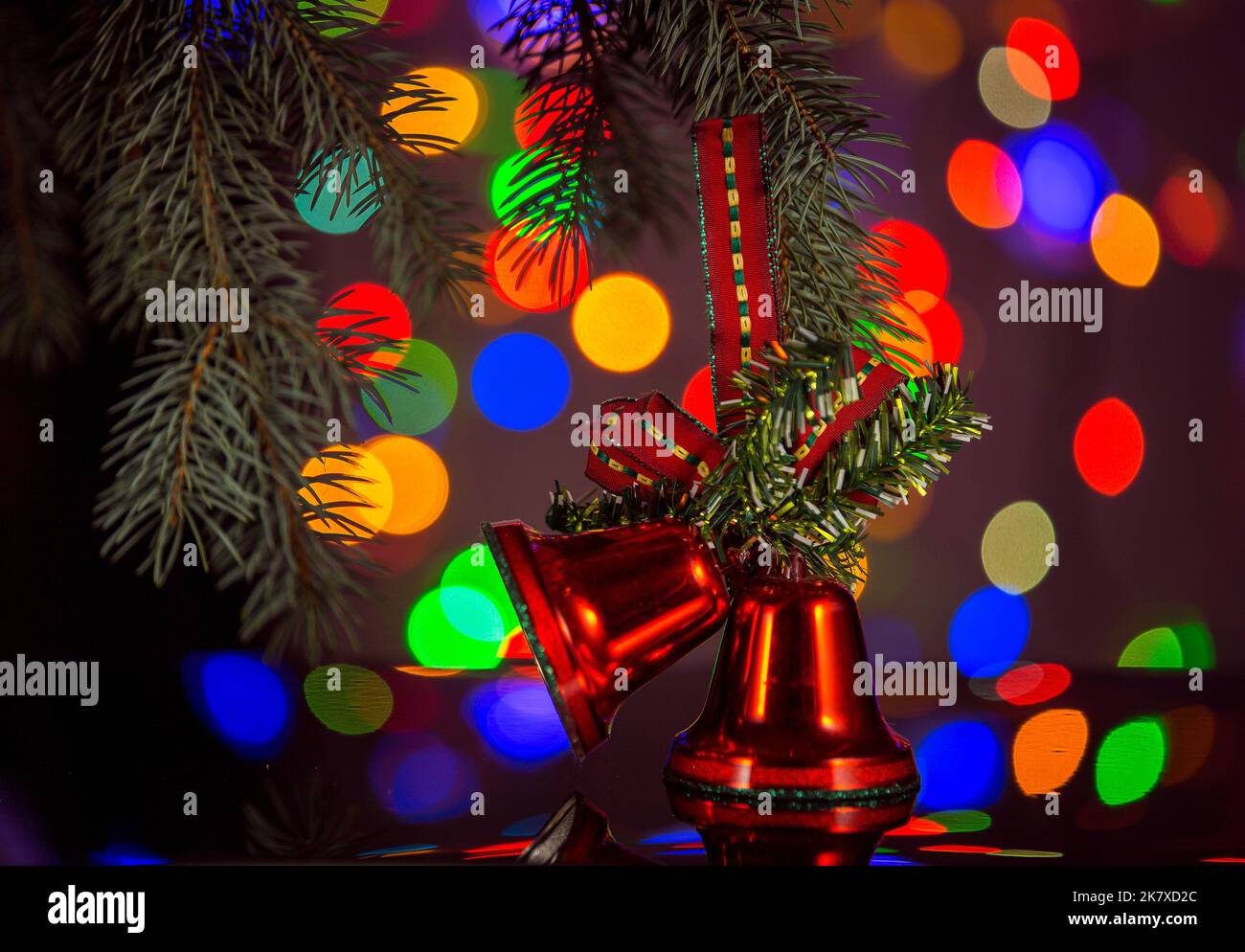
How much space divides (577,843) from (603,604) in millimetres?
83

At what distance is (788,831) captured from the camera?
15.6 inches

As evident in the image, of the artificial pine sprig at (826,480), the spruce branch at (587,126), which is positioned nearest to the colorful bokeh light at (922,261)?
the spruce branch at (587,126)

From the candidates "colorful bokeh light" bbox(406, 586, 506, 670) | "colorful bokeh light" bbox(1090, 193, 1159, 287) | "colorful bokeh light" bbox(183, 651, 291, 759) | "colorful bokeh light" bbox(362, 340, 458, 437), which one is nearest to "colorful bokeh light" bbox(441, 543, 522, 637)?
"colorful bokeh light" bbox(406, 586, 506, 670)

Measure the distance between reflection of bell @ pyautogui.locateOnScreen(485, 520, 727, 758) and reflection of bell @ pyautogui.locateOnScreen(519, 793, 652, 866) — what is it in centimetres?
3

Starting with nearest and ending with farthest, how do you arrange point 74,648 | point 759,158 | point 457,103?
point 759,158, point 74,648, point 457,103

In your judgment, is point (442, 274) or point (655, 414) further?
point (442, 274)

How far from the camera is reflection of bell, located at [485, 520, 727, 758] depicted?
0.41m

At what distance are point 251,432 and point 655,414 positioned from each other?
17 centimetres

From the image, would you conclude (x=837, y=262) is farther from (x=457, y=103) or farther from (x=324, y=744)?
(x=457, y=103)

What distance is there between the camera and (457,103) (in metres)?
0.93

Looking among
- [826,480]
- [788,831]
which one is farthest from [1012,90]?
[788,831]

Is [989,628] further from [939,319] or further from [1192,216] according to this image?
[1192,216]

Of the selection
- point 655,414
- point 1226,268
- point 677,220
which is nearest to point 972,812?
point 655,414

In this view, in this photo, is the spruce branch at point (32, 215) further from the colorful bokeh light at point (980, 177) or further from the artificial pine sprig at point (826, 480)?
the colorful bokeh light at point (980, 177)
